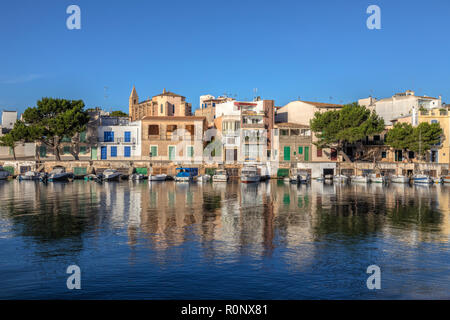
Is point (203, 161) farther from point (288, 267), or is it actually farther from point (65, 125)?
point (288, 267)

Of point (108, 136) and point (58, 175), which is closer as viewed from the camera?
point (58, 175)

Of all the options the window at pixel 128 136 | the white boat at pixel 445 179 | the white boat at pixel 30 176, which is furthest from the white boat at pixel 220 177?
the white boat at pixel 445 179

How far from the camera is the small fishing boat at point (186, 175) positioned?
72688mm

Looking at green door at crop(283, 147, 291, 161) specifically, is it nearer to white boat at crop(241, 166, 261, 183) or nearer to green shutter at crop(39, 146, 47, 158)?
white boat at crop(241, 166, 261, 183)

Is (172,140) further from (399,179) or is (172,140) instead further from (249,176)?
(399,179)

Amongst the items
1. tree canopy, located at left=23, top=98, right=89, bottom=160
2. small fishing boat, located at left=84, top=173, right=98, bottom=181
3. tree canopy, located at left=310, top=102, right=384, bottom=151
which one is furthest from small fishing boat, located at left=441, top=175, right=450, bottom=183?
tree canopy, located at left=23, top=98, right=89, bottom=160

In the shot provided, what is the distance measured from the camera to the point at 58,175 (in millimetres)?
72562

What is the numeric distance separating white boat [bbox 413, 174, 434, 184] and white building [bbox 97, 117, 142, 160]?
47.7 meters

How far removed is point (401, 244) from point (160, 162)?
58.1 metres

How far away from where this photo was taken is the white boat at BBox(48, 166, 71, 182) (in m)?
71.9

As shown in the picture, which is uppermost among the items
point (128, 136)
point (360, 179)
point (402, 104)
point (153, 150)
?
point (402, 104)

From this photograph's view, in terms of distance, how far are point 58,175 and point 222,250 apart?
57.5 metres

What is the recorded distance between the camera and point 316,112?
268ft

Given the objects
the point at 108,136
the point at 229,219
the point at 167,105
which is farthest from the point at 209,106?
the point at 229,219
